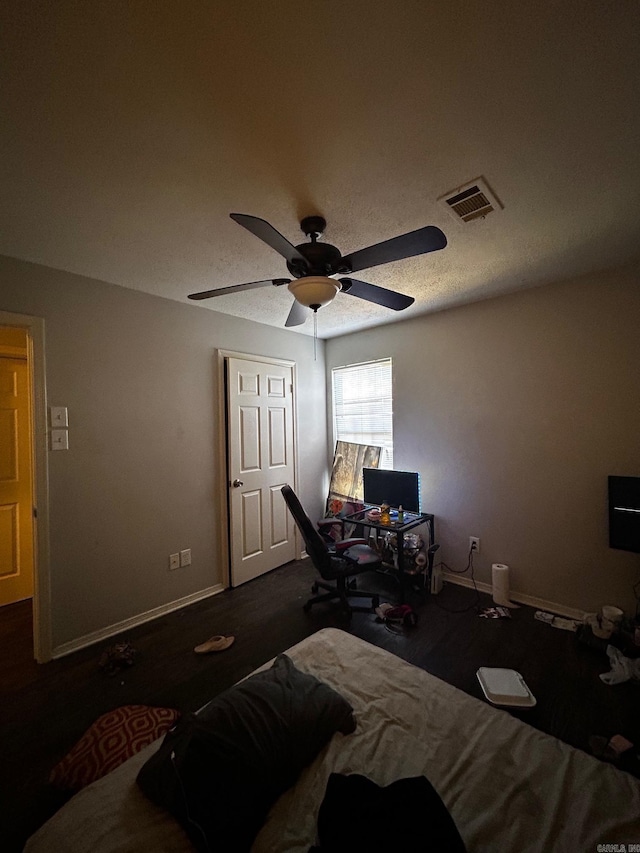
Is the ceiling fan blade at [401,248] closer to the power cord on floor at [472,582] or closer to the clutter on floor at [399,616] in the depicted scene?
the clutter on floor at [399,616]

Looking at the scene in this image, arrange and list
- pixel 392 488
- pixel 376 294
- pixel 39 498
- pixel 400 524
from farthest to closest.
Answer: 1. pixel 392 488
2. pixel 400 524
3. pixel 39 498
4. pixel 376 294

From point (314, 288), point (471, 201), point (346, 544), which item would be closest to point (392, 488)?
point (346, 544)

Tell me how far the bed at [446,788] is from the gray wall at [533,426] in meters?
1.79

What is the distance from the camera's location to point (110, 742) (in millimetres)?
1377

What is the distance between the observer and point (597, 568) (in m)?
2.42

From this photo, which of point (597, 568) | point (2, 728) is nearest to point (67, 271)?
point (2, 728)

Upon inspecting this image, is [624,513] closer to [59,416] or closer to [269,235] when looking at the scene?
[269,235]

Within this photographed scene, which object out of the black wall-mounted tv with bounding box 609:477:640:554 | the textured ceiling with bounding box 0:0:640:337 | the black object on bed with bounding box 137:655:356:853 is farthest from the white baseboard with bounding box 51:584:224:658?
the black wall-mounted tv with bounding box 609:477:640:554

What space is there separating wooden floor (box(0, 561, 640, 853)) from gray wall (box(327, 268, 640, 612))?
48 cm

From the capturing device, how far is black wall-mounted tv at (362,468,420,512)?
309 cm

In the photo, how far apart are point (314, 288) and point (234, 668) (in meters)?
2.26

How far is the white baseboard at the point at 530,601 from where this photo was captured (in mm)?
2500

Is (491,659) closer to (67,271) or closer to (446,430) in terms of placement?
(446,430)

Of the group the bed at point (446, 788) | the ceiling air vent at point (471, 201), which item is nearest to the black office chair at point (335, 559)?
the bed at point (446, 788)
